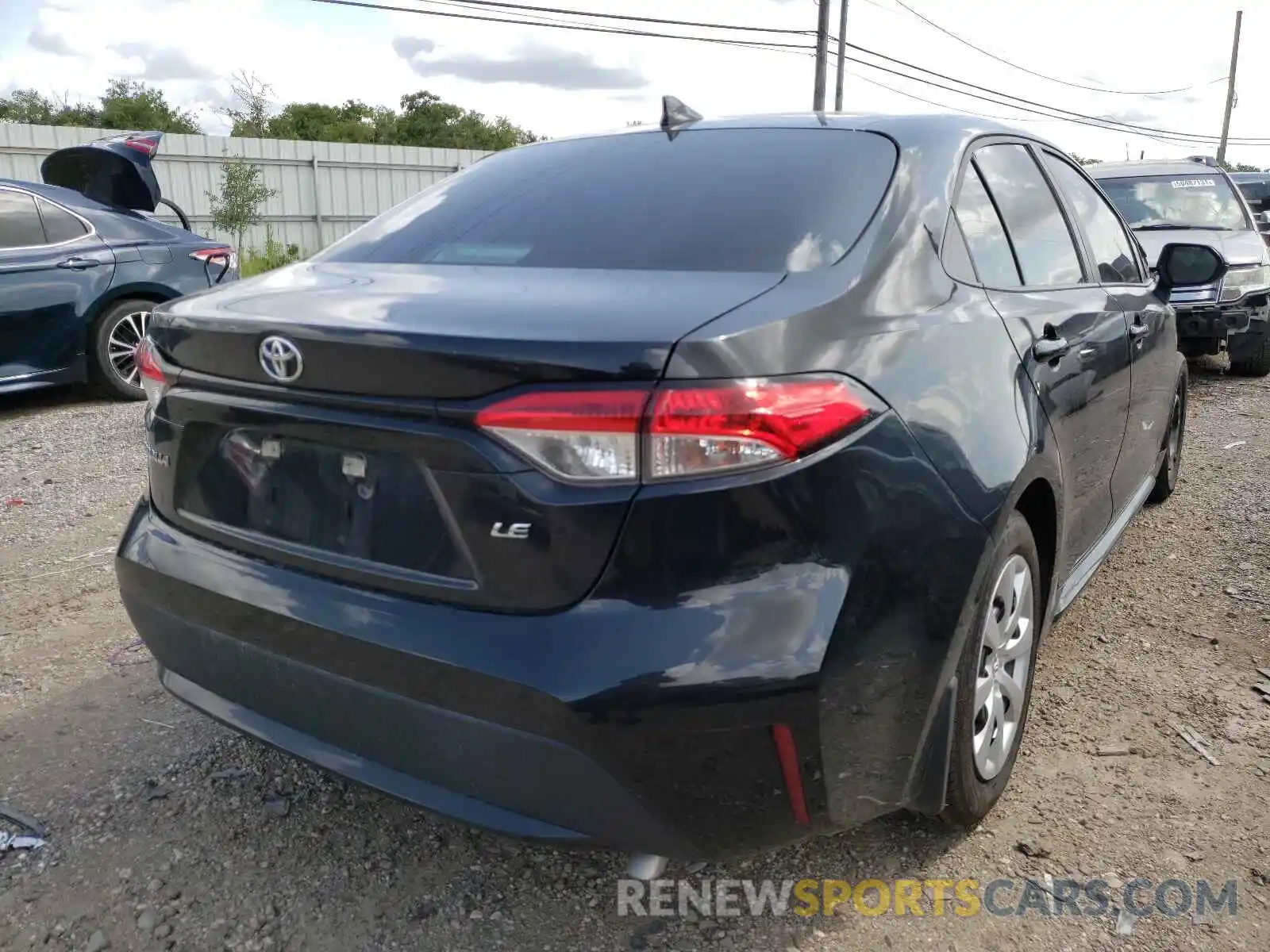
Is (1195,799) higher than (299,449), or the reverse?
(299,449)

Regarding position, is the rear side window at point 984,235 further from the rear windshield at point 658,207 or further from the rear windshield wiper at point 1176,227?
the rear windshield wiper at point 1176,227

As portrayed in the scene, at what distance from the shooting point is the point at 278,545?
2047 mm

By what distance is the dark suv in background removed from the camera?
7.78m

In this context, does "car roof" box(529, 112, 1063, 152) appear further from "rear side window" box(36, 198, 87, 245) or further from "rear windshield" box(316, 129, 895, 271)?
"rear side window" box(36, 198, 87, 245)

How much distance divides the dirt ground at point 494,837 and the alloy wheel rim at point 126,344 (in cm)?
386

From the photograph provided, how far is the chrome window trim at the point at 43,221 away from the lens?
6809mm

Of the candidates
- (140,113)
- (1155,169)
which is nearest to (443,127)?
Result: (140,113)

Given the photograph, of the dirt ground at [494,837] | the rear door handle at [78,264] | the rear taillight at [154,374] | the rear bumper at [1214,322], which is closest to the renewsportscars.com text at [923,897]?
the dirt ground at [494,837]

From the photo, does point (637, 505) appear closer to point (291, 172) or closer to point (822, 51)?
point (291, 172)

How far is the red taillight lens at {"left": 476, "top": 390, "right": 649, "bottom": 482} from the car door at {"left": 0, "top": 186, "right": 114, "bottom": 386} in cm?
603

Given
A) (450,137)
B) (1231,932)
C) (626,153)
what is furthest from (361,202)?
(450,137)

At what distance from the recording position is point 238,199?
1777cm

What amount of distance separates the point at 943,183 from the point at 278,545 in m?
1.63

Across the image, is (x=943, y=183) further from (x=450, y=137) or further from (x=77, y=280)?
(x=450, y=137)
